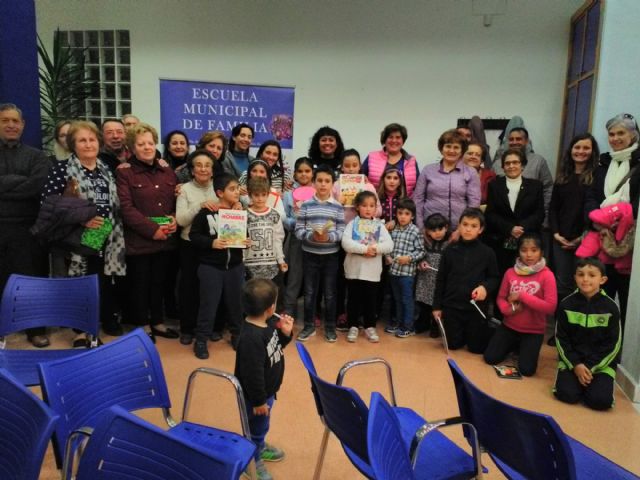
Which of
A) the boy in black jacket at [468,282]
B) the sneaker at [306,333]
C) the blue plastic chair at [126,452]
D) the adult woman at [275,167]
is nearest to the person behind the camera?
the blue plastic chair at [126,452]

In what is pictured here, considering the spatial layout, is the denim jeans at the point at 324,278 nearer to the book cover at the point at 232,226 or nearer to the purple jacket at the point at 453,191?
the book cover at the point at 232,226

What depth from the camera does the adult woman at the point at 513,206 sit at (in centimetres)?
420

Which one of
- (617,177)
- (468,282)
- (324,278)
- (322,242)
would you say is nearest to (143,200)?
(322,242)

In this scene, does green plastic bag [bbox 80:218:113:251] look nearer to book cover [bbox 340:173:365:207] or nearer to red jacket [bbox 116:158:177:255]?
red jacket [bbox 116:158:177:255]

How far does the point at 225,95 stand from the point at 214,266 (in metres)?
3.09

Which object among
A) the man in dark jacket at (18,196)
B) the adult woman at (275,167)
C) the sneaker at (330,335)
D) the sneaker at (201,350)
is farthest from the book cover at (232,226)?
the man in dark jacket at (18,196)

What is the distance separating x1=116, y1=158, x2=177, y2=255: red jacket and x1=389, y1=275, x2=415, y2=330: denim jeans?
193 centimetres

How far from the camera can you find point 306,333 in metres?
4.09

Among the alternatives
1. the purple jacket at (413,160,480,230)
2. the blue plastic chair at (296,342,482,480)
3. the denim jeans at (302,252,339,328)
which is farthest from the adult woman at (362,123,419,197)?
the blue plastic chair at (296,342,482,480)

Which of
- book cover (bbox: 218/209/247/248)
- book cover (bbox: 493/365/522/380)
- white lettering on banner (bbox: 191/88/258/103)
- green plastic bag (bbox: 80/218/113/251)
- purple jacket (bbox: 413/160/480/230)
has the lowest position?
book cover (bbox: 493/365/522/380)

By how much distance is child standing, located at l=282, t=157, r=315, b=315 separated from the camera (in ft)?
13.9

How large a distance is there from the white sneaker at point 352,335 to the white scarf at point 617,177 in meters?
2.14

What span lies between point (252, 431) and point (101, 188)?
2276mm

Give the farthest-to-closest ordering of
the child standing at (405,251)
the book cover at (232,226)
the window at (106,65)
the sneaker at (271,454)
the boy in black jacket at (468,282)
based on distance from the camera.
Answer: the window at (106,65) < the child standing at (405,251) < the boy in black jacket at (468,282) < the book cover at (232,226) < the sneaker at (271,454)
